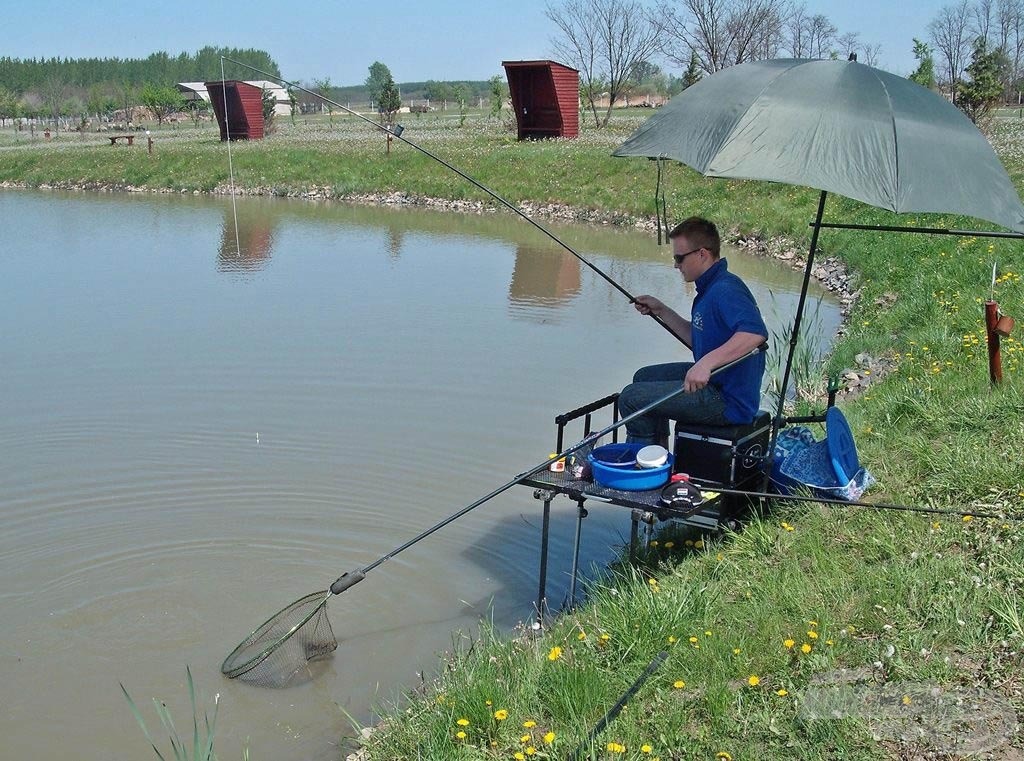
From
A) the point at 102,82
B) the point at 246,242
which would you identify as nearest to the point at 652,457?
the point at 246,242

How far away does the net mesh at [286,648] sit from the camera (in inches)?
189

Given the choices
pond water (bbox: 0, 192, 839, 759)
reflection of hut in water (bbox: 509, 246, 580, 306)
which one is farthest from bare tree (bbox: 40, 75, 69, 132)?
pond water (bbox: 0, 192, 839, 759)

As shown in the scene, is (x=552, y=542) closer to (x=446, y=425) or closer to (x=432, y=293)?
(x=446, y=425)

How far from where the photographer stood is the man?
471cm

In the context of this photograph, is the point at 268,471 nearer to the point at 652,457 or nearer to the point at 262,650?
the point at 262,650

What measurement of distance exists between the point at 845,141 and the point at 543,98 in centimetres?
3454

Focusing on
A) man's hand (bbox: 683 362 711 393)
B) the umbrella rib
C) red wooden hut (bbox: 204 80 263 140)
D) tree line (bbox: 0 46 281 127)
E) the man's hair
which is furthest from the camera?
tree line (bbox: 0 46 281 127)

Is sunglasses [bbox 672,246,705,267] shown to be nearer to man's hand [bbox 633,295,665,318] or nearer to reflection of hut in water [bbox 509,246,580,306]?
man's hand [bbox 633,295,665,318]

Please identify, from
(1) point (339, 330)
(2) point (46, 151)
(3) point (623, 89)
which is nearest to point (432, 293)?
(1) point (339, 330)

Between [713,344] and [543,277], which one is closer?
[713,344]

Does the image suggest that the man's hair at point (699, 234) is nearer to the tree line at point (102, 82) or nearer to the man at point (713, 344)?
the man at point (713, 344)

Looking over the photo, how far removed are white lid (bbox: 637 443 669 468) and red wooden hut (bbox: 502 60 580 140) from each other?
33607 millimetres

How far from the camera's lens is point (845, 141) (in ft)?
14.0

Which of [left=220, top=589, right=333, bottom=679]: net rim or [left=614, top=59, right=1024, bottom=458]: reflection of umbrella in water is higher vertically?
[left=614, top=59, right=1024, bottom=458]: reflection of umbrella in water
